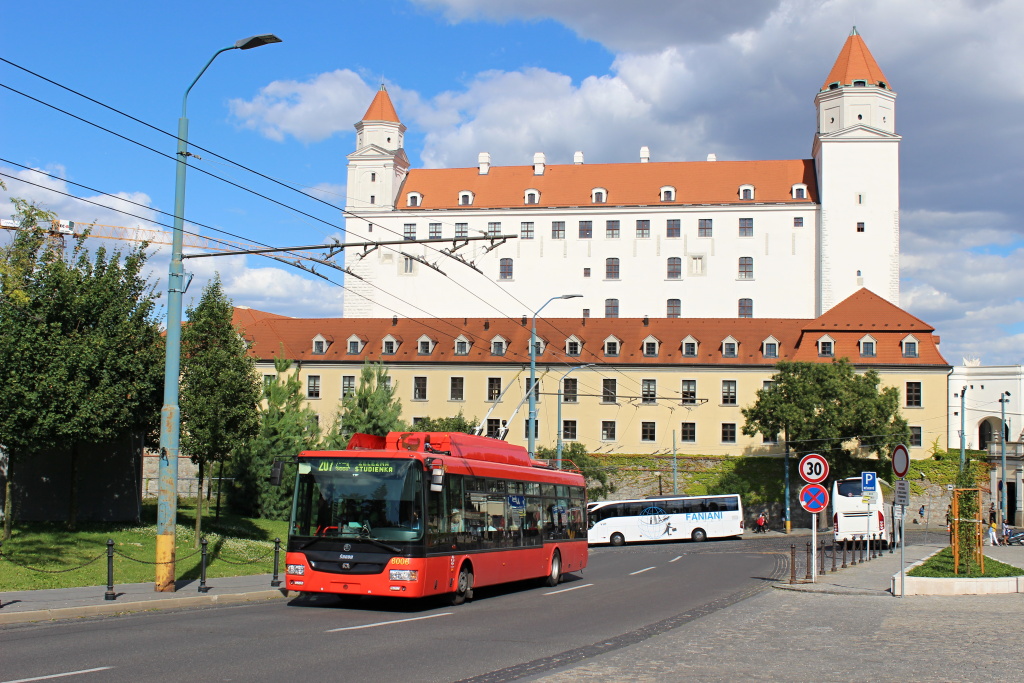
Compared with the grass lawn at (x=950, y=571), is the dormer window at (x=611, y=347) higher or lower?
higher

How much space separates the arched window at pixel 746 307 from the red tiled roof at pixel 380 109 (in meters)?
36.8

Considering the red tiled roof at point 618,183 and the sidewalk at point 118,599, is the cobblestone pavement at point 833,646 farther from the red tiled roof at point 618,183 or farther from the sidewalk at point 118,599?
the red tiled roof at point 618,183

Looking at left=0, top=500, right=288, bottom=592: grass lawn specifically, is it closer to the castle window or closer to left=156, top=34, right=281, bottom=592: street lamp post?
left=156, top=34, right=281, bottom=592: street lamp post

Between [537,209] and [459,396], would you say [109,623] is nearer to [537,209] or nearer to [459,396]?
[459,396]

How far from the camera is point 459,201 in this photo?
308 feet

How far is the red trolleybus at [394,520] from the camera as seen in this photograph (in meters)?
16.1

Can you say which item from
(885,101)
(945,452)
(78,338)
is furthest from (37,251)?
(885,101)

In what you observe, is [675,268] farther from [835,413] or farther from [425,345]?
Answer: [835,413]

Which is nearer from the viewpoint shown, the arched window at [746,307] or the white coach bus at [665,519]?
the white coach bus at [665,519]

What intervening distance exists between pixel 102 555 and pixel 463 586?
7.47m

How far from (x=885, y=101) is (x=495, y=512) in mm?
74948

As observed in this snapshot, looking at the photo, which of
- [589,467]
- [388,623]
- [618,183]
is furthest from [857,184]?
[388,623]

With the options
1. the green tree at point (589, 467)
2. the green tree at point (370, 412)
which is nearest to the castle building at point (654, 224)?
the green tree at point (589, 467)

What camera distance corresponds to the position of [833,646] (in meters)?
12.8
